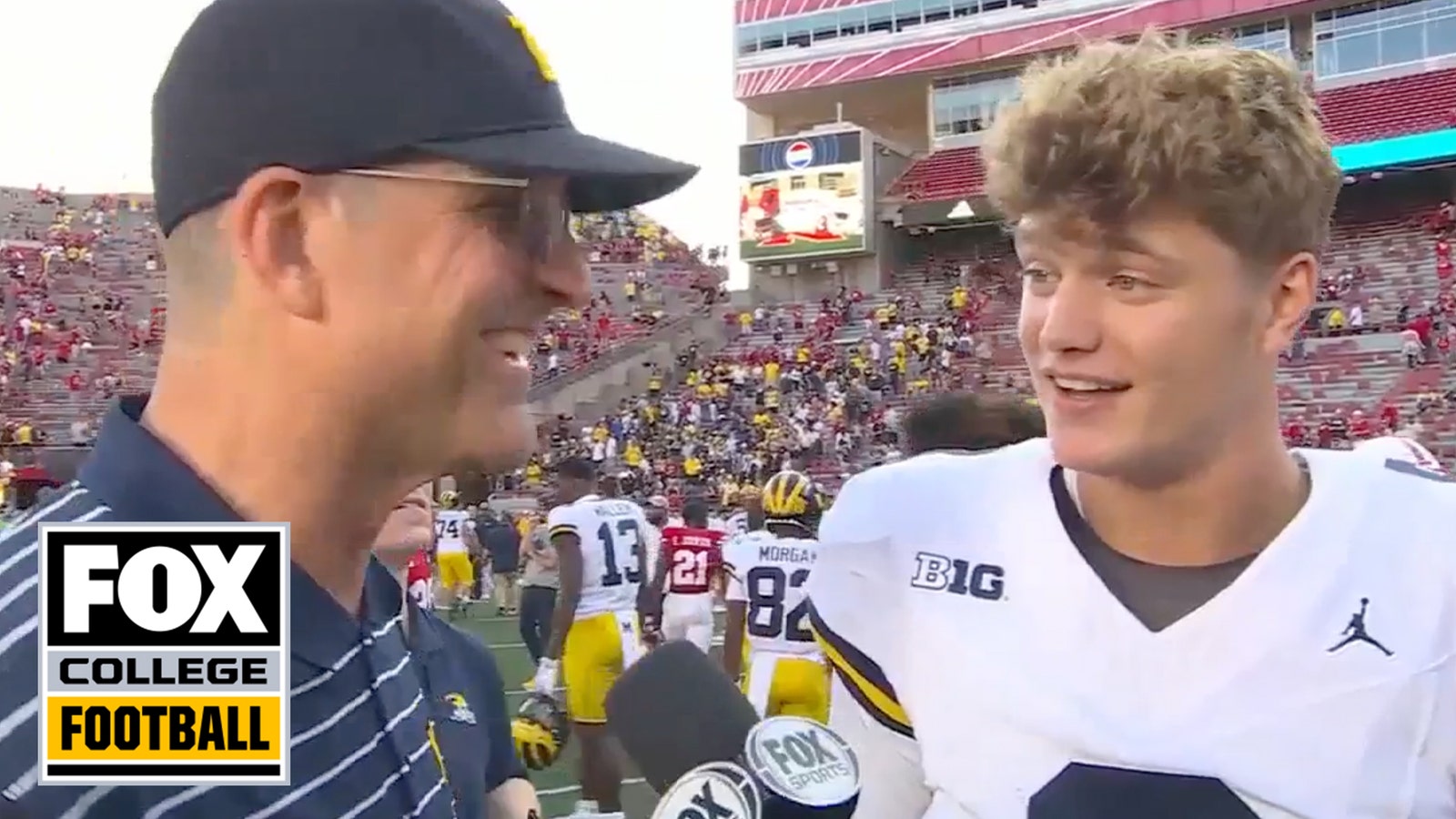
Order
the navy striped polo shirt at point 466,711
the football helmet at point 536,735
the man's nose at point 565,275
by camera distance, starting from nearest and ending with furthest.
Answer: the man's nose at point 565,275 → the navy striped polo shirt at point 466,711 → the football helmet at point 536,735

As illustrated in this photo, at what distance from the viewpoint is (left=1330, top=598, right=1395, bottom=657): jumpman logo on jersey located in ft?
5.26

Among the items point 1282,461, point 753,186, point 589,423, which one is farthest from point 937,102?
point 1282,461

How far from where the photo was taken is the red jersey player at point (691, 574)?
848 centimetres

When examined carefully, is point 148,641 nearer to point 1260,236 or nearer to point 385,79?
point 385,79

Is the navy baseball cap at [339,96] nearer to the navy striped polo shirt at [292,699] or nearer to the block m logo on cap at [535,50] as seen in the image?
the block m logo on cap at [535,50]

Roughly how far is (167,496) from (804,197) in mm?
32382

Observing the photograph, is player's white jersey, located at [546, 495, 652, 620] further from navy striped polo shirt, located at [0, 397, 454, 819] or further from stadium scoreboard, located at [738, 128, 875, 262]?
stadium scoreboard, located at [738, 128, 875, 262]

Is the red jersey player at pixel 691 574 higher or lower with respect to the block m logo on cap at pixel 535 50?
lower

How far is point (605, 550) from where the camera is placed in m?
7.16

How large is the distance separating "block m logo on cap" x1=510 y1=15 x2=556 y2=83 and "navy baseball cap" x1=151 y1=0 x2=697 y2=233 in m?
0.04

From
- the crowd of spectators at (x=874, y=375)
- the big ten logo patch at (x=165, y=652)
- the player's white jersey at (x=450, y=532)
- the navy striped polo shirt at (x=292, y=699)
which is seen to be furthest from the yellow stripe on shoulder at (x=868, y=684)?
the crowd of spectators at (x=874, y=375)

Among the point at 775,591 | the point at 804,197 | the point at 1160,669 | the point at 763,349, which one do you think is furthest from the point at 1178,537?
the point at 804,197

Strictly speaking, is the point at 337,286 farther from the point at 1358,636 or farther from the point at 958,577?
the point at 1358,636

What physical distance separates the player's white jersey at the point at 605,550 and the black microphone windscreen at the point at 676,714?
5298 millimetres
